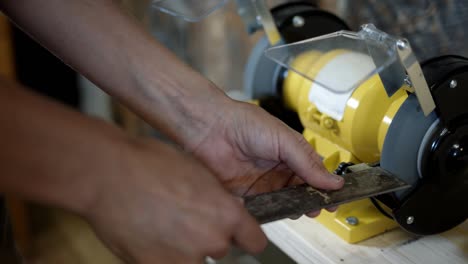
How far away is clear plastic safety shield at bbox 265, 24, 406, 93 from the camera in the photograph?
657mm

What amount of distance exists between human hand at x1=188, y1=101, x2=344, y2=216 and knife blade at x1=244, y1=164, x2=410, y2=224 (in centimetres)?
4

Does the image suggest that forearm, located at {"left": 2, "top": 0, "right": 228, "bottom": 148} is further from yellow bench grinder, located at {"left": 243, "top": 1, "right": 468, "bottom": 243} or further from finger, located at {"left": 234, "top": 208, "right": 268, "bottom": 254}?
finger, located at {"left": 234, "top": 208, "right": 268, "bottom": 254}

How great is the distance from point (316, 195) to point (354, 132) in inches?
6.2

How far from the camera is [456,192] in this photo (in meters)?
0.71

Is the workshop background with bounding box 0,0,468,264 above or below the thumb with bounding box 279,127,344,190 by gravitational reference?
below

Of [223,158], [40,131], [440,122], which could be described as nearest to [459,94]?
[440,122]

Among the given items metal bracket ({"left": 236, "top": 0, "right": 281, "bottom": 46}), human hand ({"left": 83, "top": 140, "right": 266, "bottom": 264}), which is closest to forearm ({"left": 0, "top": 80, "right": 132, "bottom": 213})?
human hand ({"left": 83, "top": 140, "right": 266, "bottom": 264})

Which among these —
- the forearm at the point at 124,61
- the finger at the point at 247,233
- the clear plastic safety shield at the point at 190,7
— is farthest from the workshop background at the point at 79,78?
the finger at the point at 247,233

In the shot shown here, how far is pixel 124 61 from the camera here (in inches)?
27.8

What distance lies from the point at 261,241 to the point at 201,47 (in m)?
1.45

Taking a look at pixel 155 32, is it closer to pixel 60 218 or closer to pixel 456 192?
pixel 60 218

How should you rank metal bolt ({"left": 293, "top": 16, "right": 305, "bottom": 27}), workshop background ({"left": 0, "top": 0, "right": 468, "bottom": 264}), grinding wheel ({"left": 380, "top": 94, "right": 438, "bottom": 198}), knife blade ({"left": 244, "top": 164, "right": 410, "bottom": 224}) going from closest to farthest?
knife blade ({"left": 244, "top": 164, "right": 410, "bottom": 224}) < grinding wheel ({"left": 380, "top": 94, "right": 438, "bottom": 198}) < metal bolt ({"left": 293, "top": 16, "right": 305, "bottom": 27}) < workshop background ({"left": 0, "top": 0, "right": 468, "bottom": 264})

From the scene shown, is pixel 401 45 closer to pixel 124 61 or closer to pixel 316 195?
pixel 316 195

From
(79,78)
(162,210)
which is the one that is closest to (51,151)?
(162,210)
